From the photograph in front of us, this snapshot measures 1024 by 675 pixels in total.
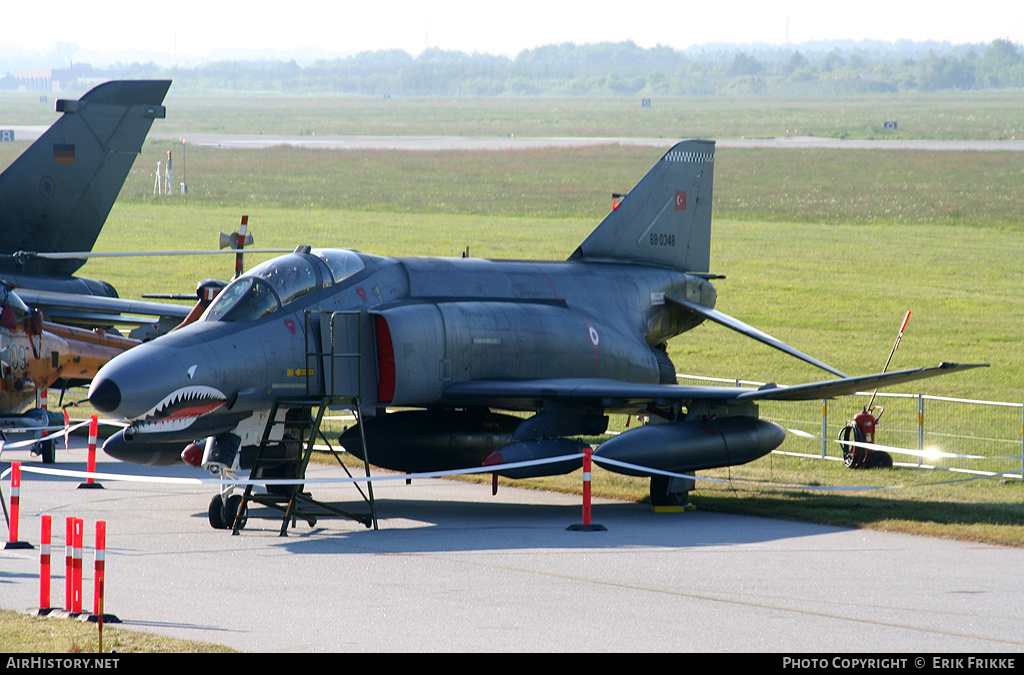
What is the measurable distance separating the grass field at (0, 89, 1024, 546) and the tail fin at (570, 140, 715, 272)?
3325 millimetres

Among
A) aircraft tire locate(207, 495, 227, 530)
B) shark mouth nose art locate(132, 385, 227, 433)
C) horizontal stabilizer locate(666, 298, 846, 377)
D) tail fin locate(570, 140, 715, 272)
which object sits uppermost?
tail fin locate(570, 140, 715, 272)

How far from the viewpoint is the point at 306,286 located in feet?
46.5

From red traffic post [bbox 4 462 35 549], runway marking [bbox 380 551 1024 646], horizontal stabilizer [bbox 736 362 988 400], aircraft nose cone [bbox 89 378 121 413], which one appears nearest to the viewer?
runway marking [bbox 380 551 1024 646]

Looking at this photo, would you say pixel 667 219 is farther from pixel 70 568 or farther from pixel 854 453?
pixel 70 568

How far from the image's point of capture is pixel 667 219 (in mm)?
18922

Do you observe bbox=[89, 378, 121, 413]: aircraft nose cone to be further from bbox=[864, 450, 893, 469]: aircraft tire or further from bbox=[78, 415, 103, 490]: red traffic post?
bbox=[864, 450, 893, 469]: aircraft tire

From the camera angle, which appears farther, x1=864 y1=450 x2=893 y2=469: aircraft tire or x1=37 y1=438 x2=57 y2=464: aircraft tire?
x1=864 y1=450 x2=893 y2=469: aircraft tire

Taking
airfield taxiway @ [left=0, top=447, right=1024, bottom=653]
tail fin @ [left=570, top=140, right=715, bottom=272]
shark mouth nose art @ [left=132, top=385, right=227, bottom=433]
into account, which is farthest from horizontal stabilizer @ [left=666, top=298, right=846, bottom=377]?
shark mouth nose art @ [left=132, top=385, right=227, bottom=433]

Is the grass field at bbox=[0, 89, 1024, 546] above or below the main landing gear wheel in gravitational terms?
above

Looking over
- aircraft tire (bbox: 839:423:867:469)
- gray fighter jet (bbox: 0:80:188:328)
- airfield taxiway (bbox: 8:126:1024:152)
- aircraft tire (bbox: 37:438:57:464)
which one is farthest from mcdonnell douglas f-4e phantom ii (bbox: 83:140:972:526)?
airfield taxiway (bbox: 8:126:1024:152)

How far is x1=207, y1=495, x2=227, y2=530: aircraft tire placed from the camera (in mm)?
13305

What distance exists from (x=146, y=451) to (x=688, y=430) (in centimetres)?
627

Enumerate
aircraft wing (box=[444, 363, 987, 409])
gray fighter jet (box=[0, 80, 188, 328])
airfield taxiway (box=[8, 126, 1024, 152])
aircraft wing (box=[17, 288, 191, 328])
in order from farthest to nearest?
airfield taxiway (box=[8, 126, 1024, 152]), gray fighter jet (box=[0, 80, 188, 328]), aircraft wing (box=[17, 288, 191, 328]), aircraft wing (box=[444, 363, 987, 409])

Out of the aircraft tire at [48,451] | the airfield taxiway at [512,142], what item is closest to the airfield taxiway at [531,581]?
the aircraft tire at [48,451]
